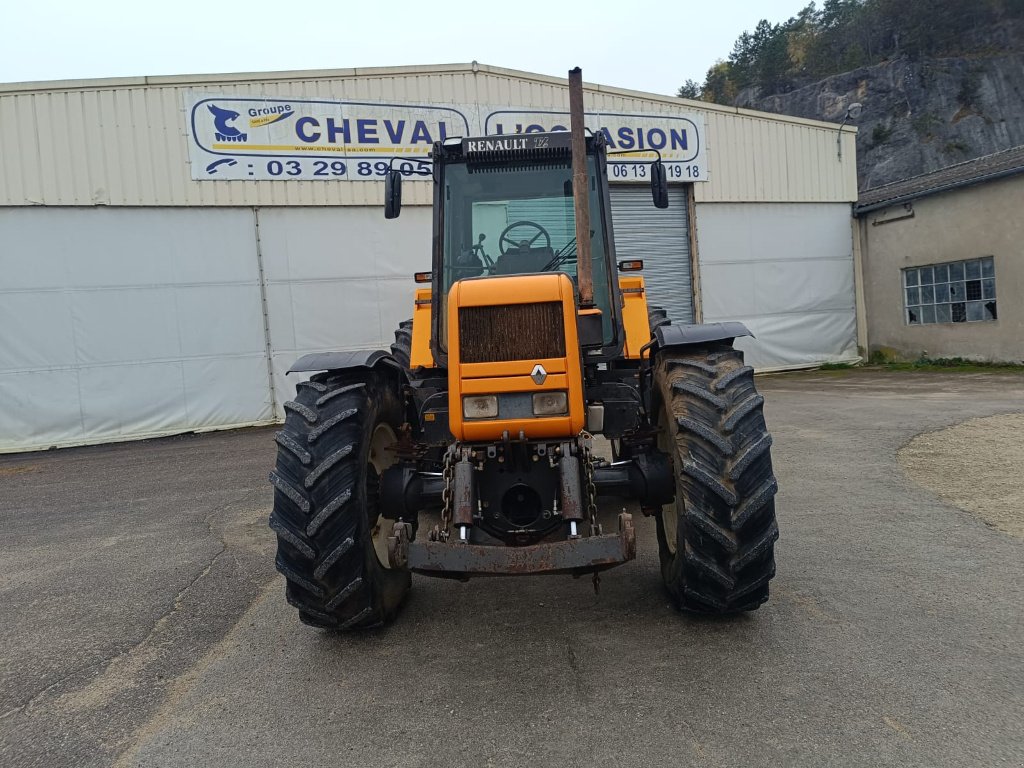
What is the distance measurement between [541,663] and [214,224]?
11.0m

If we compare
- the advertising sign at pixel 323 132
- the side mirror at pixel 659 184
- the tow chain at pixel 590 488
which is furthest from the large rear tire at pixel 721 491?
the advertising sign at pixel 323 132

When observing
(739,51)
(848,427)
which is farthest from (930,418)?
(739,51)

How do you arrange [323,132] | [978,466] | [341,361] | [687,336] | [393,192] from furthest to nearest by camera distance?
[323,132] < [978,466] < [393,192] < [341,361] < [687,336]

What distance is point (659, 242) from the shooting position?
591 inches

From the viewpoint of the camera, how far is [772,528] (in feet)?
10.7

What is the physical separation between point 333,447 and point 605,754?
5.57ft

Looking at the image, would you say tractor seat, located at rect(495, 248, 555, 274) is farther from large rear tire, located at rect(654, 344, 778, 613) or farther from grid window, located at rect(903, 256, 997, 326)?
grid window, located at rect(903, 256, 997, 326)

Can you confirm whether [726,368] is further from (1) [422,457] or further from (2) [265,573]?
(2) [265,573]

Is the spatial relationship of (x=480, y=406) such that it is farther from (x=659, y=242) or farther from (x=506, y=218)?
(x=659, y=242)

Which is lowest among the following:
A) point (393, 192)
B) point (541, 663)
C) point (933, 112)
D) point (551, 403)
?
point (541, 663)

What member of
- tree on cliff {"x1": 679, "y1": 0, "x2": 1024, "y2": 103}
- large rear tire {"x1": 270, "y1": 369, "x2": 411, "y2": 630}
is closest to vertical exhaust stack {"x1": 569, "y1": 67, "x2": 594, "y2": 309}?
large rear tire {"x1": 270, "y1": 369, "x2": 411, "y2": 630}

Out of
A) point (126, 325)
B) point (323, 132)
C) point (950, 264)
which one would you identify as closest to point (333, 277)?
point (323, 132)

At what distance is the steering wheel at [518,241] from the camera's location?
183 inches

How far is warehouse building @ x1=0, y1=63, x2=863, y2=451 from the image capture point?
11.6 m
